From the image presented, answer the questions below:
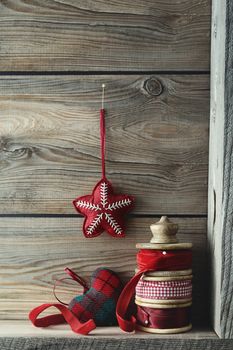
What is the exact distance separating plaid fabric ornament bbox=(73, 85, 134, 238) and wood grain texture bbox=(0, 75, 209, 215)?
0.03 metres

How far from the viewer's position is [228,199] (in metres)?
1.09

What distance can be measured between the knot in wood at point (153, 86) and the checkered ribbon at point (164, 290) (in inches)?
15.2

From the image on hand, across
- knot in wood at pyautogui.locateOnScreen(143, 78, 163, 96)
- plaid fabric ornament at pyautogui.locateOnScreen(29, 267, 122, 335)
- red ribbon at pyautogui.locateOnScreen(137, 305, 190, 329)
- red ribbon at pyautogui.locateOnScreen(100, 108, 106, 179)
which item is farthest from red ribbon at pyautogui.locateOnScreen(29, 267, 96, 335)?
knot in wood at pyautogui.locateOnScreen(143, 78, 163, 96)

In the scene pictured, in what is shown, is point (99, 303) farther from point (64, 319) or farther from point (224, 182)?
point (224, 182)

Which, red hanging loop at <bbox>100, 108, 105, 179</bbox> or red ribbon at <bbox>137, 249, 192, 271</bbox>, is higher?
red hanging loop at <bbox>100, 108, 105, 179</bbox>

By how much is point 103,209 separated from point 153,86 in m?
0.28

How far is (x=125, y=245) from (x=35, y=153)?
27 centimetres

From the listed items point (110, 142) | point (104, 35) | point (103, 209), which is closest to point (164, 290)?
point (103, 209)

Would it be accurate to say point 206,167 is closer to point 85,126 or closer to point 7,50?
point 85,126

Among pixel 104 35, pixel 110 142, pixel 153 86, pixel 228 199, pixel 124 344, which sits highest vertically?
pixel 104 35

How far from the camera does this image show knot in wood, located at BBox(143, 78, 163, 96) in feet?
4.16

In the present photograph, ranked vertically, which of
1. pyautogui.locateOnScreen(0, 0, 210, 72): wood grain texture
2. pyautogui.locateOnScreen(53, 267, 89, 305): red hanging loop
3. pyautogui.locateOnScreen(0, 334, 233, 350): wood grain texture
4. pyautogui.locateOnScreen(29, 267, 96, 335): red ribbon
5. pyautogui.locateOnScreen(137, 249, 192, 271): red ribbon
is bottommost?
pyautogui.locateOnScreen(0, 334, 233, 350): wood grain texture

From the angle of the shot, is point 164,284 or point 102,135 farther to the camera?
point 102,135

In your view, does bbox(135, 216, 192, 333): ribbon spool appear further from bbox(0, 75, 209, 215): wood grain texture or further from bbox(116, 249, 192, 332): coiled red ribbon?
bbox(0, 75, 209, 215): wood grain texture
